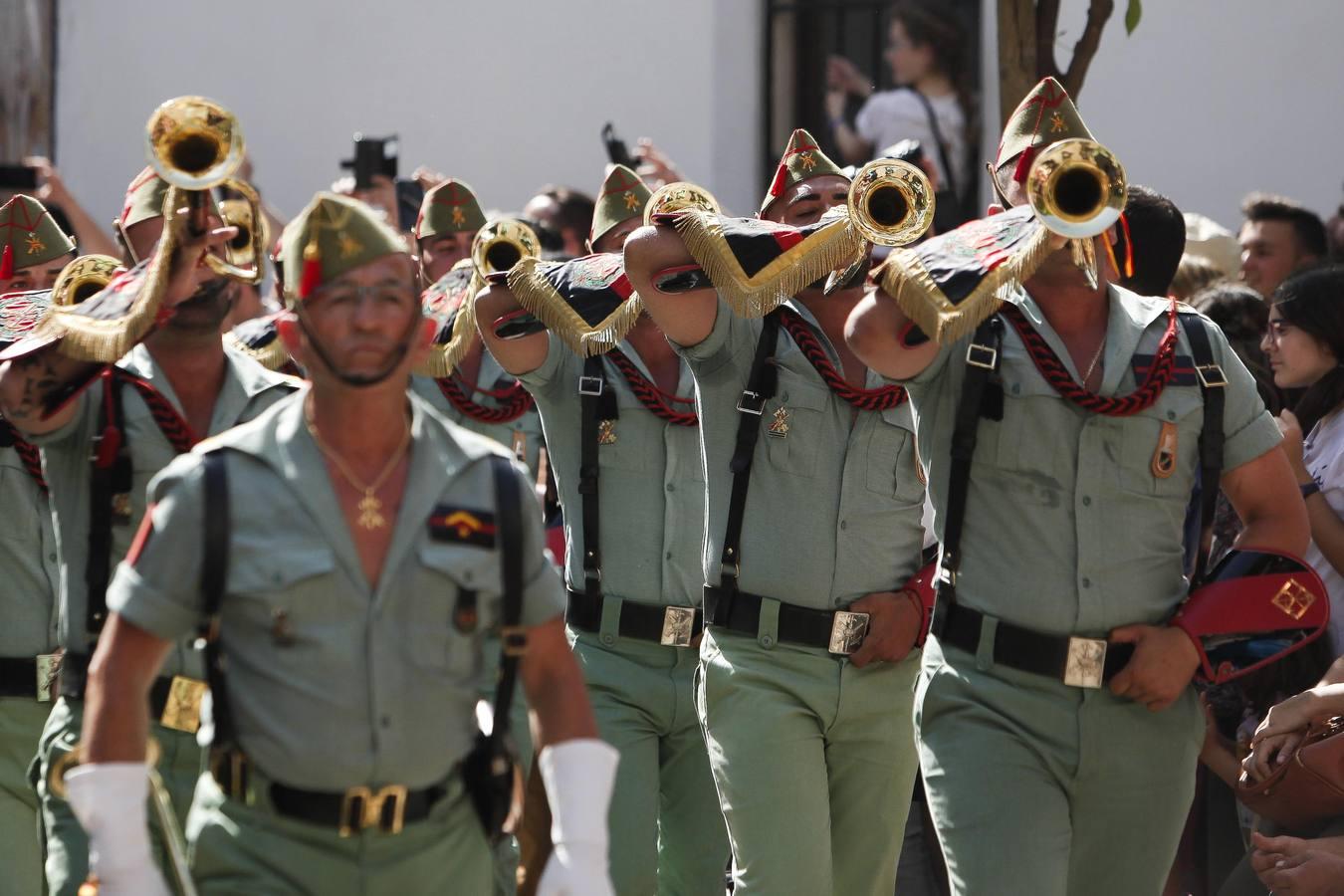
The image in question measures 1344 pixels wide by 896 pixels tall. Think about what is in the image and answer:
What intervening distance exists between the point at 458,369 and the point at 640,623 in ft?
5.85

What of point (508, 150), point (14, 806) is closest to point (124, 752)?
point (14, 806)

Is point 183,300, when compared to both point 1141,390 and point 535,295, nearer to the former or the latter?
point 535,295

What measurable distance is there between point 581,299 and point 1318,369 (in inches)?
93.7

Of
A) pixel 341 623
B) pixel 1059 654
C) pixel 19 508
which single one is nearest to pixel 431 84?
pixel 19 508

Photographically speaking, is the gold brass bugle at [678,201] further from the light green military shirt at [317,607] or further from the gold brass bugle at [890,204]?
the light green military shirt at [317,607]

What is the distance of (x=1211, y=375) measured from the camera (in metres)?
4.77

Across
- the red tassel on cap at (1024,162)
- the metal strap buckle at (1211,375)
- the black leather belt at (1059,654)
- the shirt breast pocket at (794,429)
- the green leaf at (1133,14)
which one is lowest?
the black leather belt at (1059,654)

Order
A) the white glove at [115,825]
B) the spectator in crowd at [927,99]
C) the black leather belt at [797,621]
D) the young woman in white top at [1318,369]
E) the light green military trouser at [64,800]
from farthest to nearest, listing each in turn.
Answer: the spectator in crowd at [927,99]
the young woman in white top at [1318,369]
the black leather belt at [797,621]
the light green military trouser at [64,800]
the white glove at [115,825]

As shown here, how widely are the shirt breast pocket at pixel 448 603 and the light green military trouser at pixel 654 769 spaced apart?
6.69ft

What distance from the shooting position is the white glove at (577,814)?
3.68 m

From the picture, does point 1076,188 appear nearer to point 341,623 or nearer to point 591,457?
point 341,623

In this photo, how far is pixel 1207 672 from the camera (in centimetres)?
473

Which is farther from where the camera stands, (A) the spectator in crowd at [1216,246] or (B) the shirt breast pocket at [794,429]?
(A) the spectator in crowd at [1216,246]

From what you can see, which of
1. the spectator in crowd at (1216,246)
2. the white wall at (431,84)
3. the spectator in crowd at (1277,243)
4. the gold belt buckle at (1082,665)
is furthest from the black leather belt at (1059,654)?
the white wall at (431,84)
